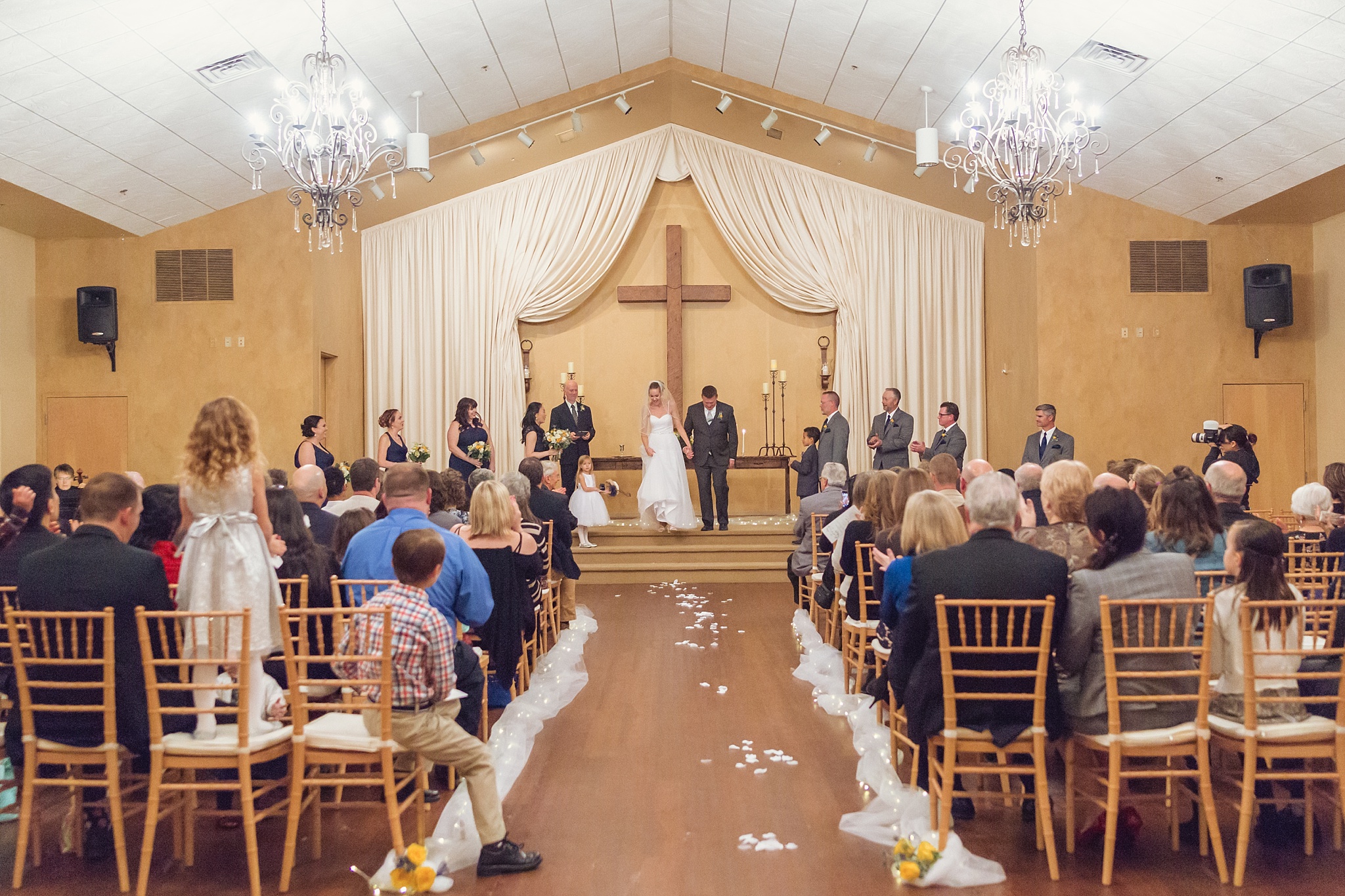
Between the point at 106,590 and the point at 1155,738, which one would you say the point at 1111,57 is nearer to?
the point at 1155,738

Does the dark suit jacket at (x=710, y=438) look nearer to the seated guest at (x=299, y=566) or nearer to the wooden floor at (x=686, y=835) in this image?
the wooden floor at (x=686, y=835)

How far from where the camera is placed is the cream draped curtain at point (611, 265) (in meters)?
11.8

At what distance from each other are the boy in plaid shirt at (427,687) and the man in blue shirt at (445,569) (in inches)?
21.6

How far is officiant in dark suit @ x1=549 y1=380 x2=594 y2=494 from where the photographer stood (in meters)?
10.7

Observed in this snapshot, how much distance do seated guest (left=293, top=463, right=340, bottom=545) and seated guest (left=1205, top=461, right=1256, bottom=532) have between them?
3912 millimetres

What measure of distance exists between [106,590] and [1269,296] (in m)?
9.70

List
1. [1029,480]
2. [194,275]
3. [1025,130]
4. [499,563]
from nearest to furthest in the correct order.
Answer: [499,563] < [1029,480] < [1025,130] < [194,275]

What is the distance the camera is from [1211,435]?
792cm

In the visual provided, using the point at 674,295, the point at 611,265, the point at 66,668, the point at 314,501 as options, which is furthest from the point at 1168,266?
the point at 66,668

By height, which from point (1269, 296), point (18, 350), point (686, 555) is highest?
point (1269, 296)

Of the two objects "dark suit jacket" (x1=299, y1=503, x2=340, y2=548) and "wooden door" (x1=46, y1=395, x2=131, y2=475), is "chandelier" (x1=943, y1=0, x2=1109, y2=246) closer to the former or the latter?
"dark suit jacket" (x1=299, y1=503, x2=340, y2=548)

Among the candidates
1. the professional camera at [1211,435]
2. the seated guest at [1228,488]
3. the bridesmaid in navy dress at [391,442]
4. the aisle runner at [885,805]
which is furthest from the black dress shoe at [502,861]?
the bridesmaid in navy dress at [391,442]

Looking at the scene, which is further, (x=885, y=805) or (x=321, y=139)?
(x=321, y=139)

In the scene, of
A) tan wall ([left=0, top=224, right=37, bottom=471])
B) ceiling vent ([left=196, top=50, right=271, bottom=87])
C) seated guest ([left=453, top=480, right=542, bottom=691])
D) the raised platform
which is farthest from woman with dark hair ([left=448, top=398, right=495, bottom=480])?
seated guest ([left=453, top=480, right=542, bottom=691])
